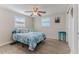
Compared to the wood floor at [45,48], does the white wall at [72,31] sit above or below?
above

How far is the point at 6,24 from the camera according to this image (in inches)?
73.5

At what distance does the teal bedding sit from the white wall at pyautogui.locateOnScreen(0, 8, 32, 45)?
0.50 ft

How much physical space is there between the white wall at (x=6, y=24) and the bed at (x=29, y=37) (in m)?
0.12

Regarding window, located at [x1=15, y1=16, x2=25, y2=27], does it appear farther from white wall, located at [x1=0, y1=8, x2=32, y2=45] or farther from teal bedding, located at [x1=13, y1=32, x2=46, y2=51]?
teal bedding, located at [x1=13, y1=32, x2=46, y2=51]

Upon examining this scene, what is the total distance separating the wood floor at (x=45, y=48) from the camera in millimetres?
1820

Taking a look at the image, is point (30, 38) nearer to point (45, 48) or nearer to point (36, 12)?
point (45, 48)

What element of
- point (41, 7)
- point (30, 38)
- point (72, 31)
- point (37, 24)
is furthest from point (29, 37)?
point (72, 31)

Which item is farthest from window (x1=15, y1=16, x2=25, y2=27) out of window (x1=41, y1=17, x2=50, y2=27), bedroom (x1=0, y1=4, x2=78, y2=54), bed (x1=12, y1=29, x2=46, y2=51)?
window (x1=41, y1=17, x2=50, y2=27)

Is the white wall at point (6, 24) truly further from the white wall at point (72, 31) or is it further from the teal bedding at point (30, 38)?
the white wall at point (72, 31)

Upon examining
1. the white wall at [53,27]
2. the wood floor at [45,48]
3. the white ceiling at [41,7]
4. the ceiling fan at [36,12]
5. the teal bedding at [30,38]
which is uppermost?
the white ceiling at [41,7]

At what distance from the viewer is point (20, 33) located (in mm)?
1880

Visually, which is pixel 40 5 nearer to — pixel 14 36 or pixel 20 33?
pixel 20 33

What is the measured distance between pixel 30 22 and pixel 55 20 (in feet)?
1.75

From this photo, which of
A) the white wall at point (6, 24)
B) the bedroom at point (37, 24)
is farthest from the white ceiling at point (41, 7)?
the white wall at point (6, 24)
